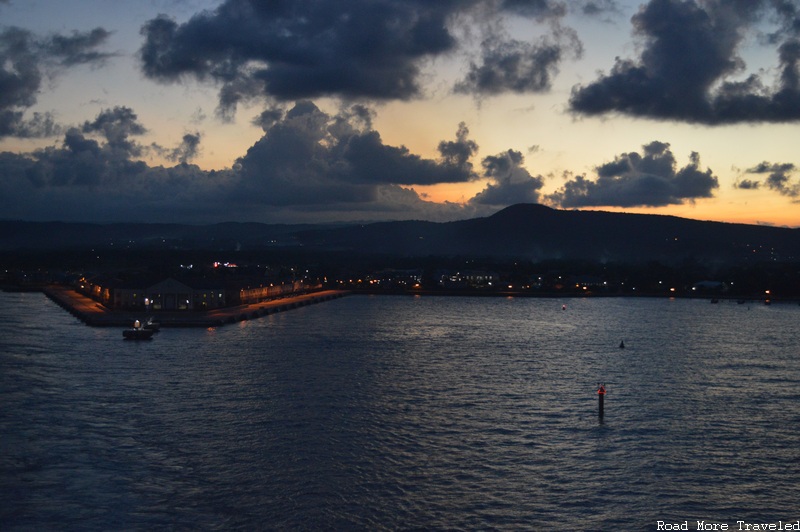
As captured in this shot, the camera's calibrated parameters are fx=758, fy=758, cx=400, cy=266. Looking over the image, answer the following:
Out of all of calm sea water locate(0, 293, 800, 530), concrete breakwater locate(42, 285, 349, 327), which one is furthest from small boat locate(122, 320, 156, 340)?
concrete breakwater locate(42, 285, 349, 327)

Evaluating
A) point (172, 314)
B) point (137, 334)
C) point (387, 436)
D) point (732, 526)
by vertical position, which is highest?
point (172, 314)

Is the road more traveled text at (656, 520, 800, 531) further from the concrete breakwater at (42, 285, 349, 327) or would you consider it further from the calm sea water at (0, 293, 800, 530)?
the concrete breakwater at (42, 285, 349, 327)

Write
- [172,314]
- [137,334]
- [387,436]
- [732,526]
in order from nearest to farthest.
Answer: [732,526] < [387,436] < [137,334] < [172,314]

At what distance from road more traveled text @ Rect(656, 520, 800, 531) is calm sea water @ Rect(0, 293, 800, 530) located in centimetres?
30

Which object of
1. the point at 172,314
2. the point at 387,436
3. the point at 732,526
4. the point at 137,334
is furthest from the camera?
the point at 172,314

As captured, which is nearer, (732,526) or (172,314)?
(732,526)

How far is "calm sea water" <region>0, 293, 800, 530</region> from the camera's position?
19.2m

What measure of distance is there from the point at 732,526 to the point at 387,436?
1147 cm

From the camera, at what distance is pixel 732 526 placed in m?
18.6

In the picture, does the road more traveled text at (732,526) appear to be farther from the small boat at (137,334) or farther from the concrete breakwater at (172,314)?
the concrete breakwater at (172,314)

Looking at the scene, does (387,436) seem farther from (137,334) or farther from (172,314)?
(172,314)

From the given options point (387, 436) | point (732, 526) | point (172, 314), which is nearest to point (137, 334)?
point (172, 314)

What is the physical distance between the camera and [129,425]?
26.6 metres

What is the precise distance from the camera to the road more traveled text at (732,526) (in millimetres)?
18500
